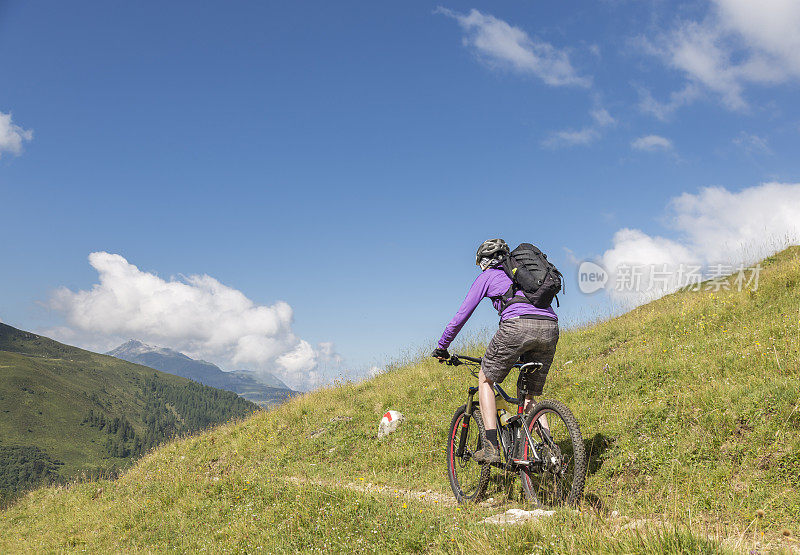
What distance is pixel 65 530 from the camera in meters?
10.2

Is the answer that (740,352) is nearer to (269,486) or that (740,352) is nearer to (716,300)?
(716,300)

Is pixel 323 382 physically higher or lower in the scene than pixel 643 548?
higher

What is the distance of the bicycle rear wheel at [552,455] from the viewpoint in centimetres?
480

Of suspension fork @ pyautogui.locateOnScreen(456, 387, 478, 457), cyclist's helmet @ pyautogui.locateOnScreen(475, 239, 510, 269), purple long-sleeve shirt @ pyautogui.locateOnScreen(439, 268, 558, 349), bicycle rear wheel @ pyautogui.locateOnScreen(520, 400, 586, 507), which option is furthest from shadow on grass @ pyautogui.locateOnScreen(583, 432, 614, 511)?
cyclist's helmet @ pyautogui.locateOnScreen(475, 239, 510, 269)

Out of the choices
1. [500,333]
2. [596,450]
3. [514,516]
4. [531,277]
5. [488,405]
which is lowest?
[514,516]

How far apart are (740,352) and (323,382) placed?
12463 mm

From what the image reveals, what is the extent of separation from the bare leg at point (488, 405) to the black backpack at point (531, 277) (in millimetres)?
955

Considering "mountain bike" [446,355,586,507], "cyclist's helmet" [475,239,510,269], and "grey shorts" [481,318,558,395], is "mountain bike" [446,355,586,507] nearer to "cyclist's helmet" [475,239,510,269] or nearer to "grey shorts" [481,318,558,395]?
"grey shorts" [481,318,558,395]

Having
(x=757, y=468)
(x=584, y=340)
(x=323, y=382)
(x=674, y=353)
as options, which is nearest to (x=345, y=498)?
(x=757, y=468)

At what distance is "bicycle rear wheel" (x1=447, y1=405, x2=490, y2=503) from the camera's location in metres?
6.12

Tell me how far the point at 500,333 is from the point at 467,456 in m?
2.13

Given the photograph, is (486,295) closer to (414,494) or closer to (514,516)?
(514,516)

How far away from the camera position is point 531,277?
5395mm

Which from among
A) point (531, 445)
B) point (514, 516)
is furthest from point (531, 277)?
point (514, 516)
